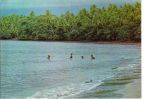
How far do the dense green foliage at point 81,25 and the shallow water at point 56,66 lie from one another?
0.07 metres

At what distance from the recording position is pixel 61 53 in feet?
10.3

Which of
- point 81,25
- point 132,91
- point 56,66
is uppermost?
point 81,25

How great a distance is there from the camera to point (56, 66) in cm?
314

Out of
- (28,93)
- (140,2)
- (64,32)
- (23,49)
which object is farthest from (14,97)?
(140,2)

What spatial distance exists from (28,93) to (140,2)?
101 centimetres

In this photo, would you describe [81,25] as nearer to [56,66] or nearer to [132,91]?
[56,66]

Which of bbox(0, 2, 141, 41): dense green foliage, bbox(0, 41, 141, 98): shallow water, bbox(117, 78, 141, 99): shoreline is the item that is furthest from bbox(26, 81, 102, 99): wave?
bbox(0, 2, 141, 41): dense green foliage

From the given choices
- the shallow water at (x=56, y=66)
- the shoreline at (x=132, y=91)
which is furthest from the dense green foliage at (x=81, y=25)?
the shoreline at (x=132, y=91)

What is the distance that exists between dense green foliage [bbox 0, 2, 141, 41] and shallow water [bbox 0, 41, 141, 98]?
0.23 feet

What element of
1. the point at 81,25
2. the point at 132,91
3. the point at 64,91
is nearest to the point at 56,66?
the point at 64,91

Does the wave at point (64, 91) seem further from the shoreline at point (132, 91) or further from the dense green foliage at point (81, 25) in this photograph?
the dense green foliage at point (81, 25)

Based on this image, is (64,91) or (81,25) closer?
(64,91)

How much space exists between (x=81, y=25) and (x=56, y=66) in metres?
0.35

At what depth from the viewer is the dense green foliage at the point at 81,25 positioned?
3.15 meters
